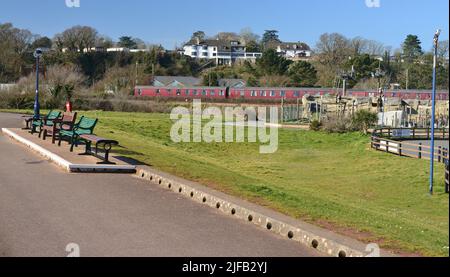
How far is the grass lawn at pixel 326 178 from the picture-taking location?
849cm

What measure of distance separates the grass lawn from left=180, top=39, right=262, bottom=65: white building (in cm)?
10790

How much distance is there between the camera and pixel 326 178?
76.4 feet

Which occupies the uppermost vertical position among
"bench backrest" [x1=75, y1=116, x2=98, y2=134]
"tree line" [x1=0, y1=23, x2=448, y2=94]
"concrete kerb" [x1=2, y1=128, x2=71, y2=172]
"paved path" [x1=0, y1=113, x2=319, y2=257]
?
"tree line" [x1=0, y1=23, x2=448, y2=94]

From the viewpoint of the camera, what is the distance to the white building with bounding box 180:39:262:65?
15112 centimetres

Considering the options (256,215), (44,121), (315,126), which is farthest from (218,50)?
(256,215)

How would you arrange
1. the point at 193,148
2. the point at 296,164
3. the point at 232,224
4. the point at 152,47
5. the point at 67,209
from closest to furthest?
1. the point at 232,224
2. the point at 67,209
3. the point at 296,164
4. the point at 193,148
5. the point at 152,47

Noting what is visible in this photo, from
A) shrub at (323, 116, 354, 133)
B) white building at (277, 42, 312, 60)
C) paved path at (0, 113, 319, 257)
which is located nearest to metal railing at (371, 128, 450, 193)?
shrub at (323, 116, 354, 133)

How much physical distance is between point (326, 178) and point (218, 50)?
135 m

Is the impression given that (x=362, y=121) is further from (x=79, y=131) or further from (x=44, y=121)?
(x=79, y=131)

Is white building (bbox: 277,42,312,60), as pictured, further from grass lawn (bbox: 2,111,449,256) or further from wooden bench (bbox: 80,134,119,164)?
wooden bench (bbox: 80,134,119,164)
